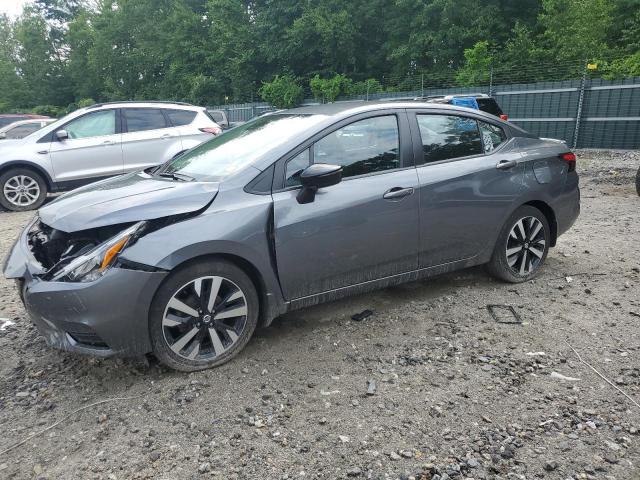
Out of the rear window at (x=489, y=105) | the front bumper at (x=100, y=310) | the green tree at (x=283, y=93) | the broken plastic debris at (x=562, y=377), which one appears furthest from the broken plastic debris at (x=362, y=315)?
the green tree at (x=283, y=93)

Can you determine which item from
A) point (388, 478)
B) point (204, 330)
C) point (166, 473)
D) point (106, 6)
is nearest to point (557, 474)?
point (388, 478)

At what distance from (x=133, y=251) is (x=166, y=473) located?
1184 mm

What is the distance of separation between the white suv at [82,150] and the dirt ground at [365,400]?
5095 mm

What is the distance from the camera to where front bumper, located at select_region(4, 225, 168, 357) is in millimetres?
2832

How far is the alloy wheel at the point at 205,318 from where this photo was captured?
10.00 feet

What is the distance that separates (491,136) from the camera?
438 cm

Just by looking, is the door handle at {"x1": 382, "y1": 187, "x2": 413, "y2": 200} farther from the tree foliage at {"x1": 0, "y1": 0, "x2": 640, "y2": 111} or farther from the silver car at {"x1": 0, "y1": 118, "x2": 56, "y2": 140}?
the tree foliage at {"x1": 0, "y1": 0, "x2": 640, "y2": 111}

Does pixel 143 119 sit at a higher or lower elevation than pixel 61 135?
higher

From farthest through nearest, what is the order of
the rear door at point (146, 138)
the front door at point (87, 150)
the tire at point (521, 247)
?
the rear door at point (146, 138)
the front door at point (87, 150)
the tire at point (521, 247)

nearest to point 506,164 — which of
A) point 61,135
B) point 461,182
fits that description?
point 461,182

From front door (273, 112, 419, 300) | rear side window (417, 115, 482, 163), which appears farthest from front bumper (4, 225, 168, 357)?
rear side window (417, 115, 482, 163)

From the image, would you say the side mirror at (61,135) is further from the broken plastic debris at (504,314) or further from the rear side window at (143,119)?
the broken plastic debris at (504,314)

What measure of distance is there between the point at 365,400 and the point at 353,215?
1232mm

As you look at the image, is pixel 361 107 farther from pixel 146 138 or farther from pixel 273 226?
pixel 146 138
